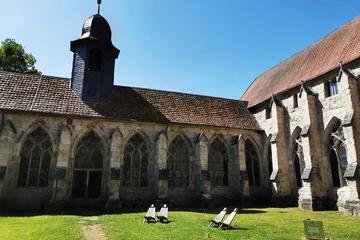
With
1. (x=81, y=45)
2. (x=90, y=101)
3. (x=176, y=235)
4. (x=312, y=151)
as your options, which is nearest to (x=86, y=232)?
(x=176, y=235)

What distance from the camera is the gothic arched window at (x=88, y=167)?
1711 cm

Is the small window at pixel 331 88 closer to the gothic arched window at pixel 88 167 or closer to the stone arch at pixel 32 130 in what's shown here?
the gothic arched window at pixel 88 167

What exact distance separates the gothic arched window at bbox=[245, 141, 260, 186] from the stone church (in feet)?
0.25

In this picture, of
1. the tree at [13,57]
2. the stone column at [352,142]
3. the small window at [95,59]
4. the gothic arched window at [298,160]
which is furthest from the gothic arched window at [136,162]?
the tree at [13,57]

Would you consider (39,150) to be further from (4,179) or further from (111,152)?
(111,152)

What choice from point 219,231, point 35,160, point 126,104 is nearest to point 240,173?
point 126,104

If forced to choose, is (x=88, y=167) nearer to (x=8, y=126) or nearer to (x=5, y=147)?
(x=5, y=147)

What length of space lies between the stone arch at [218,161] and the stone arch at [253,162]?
5.61ft

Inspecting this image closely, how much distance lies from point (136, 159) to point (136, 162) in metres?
0.20

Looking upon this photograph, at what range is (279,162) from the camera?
19125mm

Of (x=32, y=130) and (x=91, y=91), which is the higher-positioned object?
(x=91, y=91)

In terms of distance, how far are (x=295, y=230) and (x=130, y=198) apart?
1101 centimetres

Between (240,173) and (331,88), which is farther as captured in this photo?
(240,173)

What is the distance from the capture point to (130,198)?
17719mm
